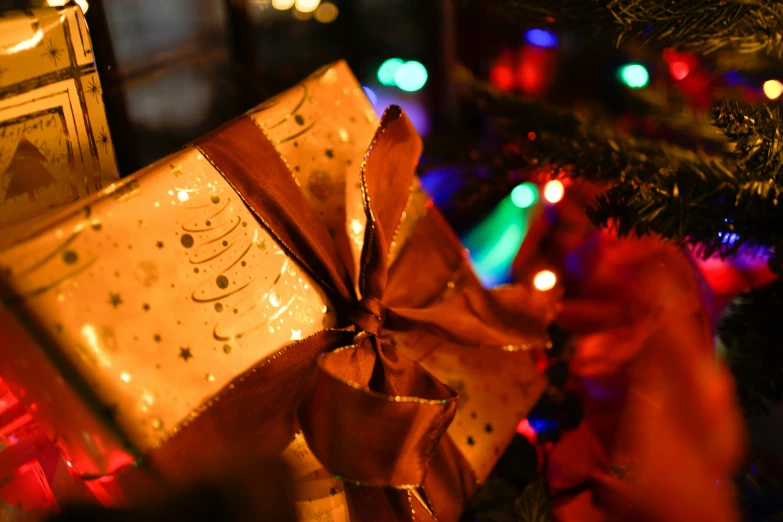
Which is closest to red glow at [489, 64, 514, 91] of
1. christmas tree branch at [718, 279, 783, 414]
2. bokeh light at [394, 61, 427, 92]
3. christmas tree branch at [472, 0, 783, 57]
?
bokeh light at [394, 61, 427, 92]

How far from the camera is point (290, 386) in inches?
18.5

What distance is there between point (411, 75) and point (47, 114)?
30.6 inches

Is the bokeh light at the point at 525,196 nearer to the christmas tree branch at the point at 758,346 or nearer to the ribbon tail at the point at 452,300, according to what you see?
the ribbon tail at the point at 452,300

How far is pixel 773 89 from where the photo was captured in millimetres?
815

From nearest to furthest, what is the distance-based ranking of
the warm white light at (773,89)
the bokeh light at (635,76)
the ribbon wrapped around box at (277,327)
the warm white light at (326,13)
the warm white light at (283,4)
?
the ribbon wrapped around box at (277,327), the warm white light at (773,89), the bokeh light at (635,76), the warm white light at (283,4), the warm white light at (326,13)

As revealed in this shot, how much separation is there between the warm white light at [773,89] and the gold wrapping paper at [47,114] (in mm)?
834

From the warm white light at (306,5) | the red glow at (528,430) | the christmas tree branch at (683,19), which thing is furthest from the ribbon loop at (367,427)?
the warm white light at (306,5)

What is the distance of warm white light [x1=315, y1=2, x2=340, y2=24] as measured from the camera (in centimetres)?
133

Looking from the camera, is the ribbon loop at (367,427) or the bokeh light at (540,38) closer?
the ribbon loop at (367,427)

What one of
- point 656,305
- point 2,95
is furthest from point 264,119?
point 656,305

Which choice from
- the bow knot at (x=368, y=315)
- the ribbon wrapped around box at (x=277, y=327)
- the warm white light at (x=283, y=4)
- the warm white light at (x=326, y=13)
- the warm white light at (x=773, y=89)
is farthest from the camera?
the warm white light at (x=326, y=13)

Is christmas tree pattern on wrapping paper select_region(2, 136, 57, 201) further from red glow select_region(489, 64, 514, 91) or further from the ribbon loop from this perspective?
red glow select_region(489, 64, 514, 91)

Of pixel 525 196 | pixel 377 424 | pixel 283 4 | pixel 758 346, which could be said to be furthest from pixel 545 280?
pixel 283 4

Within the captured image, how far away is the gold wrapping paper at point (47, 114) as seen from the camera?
1.46 ft
